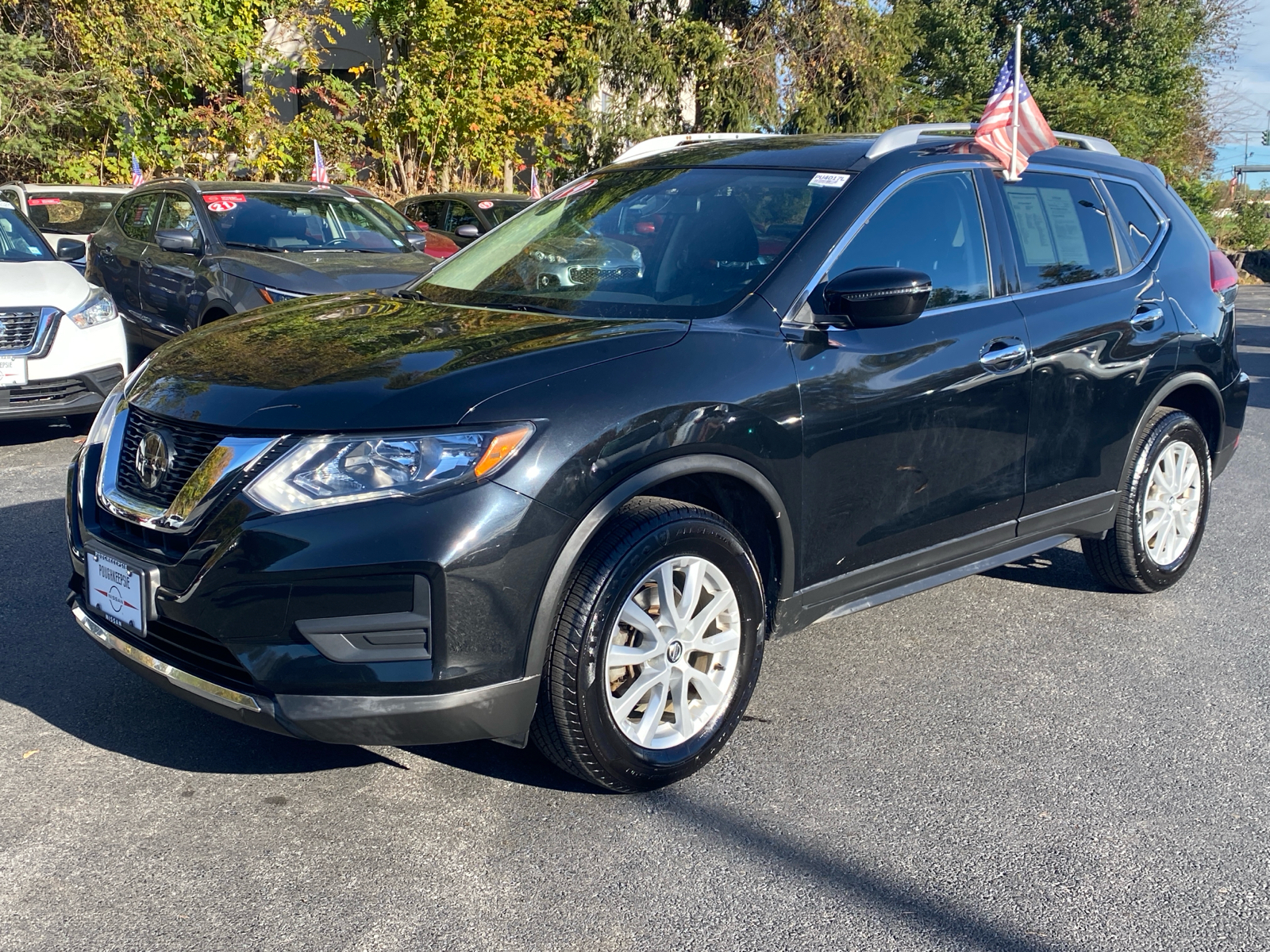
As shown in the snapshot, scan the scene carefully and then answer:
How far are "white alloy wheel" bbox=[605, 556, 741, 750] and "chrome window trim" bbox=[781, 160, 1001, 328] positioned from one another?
82 cm

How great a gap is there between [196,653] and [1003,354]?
267 cm

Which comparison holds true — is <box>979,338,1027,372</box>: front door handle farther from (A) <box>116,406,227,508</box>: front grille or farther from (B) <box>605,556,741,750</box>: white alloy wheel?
(A) <box>116,406,227,508</box>: front grille

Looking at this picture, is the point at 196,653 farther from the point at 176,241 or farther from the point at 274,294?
the point at 176,241

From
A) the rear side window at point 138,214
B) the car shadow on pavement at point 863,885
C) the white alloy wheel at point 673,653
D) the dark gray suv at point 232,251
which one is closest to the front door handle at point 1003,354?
the white alloy wheel at point 673,653

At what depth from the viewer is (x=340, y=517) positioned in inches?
114

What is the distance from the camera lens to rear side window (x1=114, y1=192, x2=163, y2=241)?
33.1ft

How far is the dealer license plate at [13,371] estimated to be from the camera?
24.0 ft

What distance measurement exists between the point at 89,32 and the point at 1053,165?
17.1 m

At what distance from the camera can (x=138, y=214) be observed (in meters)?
10.4

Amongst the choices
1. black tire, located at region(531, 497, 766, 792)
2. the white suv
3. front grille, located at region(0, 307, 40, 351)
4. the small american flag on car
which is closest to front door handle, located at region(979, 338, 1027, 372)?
the small american flag on car

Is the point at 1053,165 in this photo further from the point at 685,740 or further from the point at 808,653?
the point at 685,740

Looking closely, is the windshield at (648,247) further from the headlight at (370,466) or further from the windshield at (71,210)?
the windshield at (71,210)

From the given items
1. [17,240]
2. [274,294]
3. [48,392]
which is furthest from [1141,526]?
[17,240]

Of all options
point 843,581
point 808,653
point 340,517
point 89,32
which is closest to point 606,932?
point 340,517
